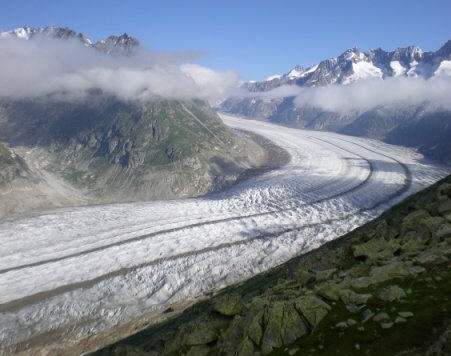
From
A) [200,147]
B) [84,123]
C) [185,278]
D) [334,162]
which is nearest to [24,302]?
[185,278]

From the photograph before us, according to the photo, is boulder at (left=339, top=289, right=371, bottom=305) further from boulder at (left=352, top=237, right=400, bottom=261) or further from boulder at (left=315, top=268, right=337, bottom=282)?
boulder at (left=352, top=237, right=400, bottom=261)

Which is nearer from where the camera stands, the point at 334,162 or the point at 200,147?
the point at 334,162

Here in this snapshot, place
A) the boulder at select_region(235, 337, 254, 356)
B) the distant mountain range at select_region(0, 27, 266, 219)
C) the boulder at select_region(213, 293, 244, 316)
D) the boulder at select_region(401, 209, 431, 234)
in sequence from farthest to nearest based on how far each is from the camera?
the distant mountain range at select_region(0, 27, 266, 219) < the boulder at select_region(401, 209, 431, 234) < the boulder at select_region(213, 293, 244, 316) < the boulder at select_region(235, 337, 254, 356)

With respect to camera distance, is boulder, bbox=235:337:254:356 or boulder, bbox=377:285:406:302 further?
boulder, bbox=235:337:254:356

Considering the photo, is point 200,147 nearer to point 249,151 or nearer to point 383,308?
point 249,151

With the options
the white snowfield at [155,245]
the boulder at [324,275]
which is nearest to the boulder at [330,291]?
the boulder at [324,275]

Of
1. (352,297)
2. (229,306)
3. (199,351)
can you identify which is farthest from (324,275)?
(199,351)

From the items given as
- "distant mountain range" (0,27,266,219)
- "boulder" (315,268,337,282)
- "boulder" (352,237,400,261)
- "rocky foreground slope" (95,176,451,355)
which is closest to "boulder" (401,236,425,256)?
"rocky foreground slope" (95,176,451,355)
